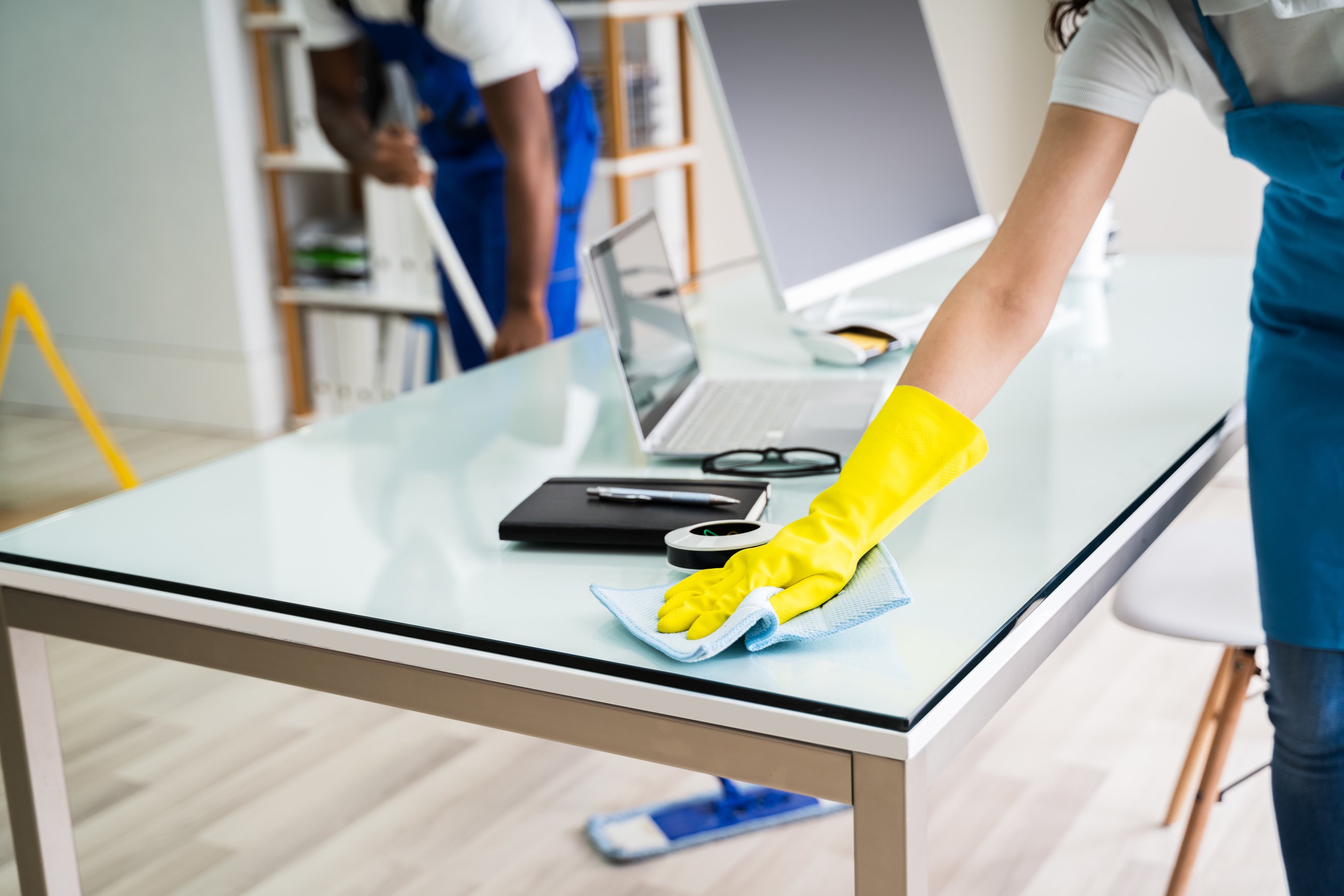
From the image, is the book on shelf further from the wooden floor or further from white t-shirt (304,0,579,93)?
the wooden floor

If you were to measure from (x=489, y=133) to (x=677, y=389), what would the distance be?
51.6 inches

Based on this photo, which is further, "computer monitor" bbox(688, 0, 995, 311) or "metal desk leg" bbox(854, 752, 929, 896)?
"computer monitor" bbox(688, 0, 995, 311)

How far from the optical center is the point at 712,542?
0.99 meters

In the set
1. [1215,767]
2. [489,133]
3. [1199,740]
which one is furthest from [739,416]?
[489,133]

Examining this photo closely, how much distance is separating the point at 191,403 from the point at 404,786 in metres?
2.44

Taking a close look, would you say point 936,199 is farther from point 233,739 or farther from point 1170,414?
point 233,739

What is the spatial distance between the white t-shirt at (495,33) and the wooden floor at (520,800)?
1.16 meters

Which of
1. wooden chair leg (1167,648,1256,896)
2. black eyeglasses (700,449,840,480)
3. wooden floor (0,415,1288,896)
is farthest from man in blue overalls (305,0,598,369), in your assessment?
wooden chair leg (1167,648,1256,896)

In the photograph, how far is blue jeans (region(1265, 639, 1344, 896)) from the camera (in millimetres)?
1105

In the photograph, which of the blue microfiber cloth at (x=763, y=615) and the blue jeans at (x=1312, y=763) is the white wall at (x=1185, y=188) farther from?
the blue microfiber cloth at (x=763, y=615)

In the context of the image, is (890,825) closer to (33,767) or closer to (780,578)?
(780,578)

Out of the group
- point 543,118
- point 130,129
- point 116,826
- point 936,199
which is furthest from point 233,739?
point 130,129

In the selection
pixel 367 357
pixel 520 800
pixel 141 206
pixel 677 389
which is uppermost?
pixel 141 206

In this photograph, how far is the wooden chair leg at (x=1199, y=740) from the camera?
1636 mm
